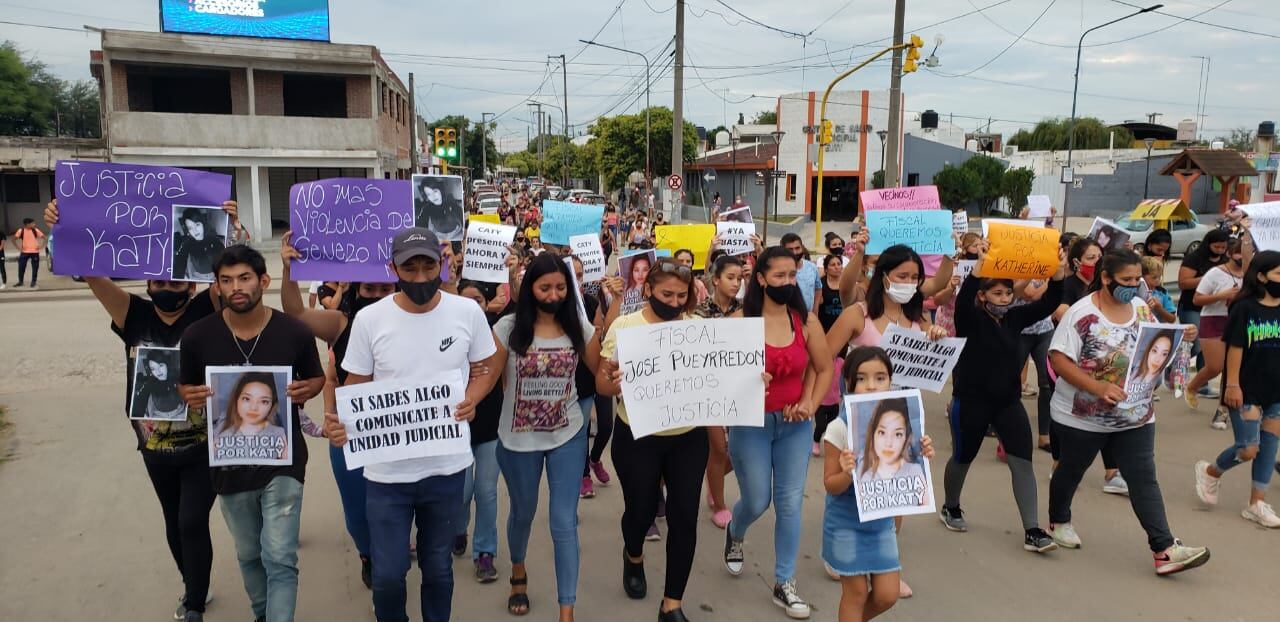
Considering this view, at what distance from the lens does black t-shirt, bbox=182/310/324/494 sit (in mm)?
3559

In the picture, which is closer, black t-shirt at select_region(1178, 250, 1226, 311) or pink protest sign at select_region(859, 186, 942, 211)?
black t-shirt at select_region(1178, 250, 1226, 311)

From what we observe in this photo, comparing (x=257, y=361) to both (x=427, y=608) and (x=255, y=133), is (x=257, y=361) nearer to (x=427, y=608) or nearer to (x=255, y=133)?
(x=427, y=608)

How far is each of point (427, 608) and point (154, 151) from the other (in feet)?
93.4

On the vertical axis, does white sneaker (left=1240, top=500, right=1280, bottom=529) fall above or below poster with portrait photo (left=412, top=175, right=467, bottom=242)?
below

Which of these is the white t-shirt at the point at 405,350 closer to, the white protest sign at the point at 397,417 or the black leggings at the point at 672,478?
the white protest sign at the point at 397,417

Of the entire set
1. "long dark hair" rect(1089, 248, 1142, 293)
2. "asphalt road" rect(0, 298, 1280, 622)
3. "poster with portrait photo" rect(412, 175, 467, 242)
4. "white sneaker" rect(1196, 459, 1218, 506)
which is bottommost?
"asphalt road" rect(0, 298, 1280, 622)

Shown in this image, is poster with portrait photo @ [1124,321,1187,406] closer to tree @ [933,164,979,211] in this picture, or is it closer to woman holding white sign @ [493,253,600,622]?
woman holding white sign @ [493,253,600,622]

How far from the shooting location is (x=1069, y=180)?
2598 centimetres

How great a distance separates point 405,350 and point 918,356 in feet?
9.53

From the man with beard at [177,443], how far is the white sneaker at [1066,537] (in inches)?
182

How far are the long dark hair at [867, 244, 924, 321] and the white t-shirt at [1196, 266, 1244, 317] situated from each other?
3321mm

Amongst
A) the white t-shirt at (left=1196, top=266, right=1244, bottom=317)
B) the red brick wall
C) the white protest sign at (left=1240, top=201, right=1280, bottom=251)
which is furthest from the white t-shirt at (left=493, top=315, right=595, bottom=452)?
the red brick wall

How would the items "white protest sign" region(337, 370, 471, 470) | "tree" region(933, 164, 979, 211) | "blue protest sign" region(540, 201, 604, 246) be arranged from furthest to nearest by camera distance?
"tree" region(933, 164, 979, 211), "blue protest sign" region(540, 201, 604, 246), "white protest sign" region(337, 370, 471, 470)

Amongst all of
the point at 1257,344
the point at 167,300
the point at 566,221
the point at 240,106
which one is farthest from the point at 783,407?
the point at 240,106
